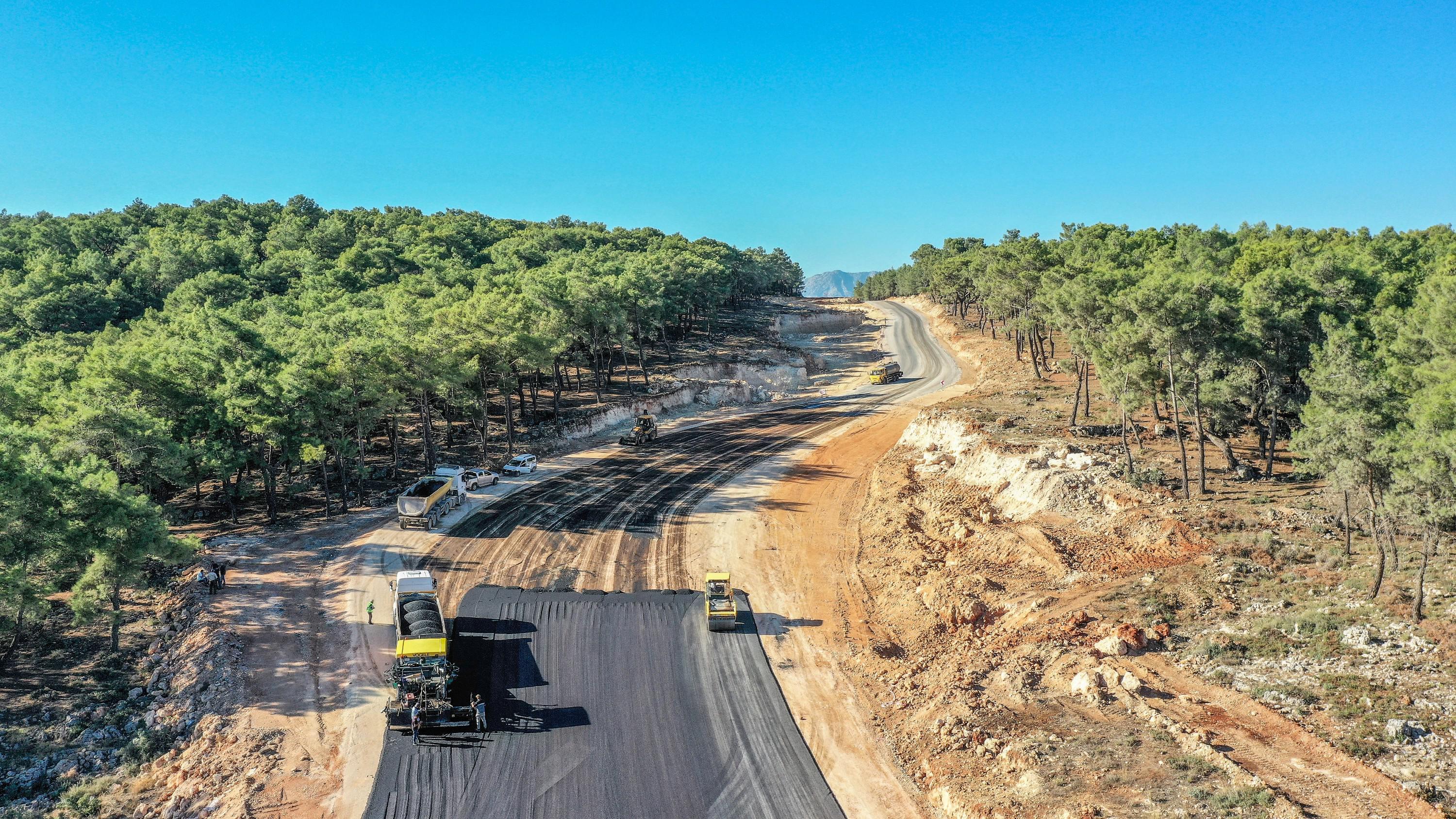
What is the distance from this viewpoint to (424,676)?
22031mm

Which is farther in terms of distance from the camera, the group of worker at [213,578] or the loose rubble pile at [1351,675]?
the group of worker at [213,578]

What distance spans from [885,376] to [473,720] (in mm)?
65947

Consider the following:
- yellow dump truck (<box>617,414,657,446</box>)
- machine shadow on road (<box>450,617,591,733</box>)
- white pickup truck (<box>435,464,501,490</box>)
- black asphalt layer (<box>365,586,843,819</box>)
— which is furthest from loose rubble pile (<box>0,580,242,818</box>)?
yellow dump truck (<box>617,414,657,446</box>)

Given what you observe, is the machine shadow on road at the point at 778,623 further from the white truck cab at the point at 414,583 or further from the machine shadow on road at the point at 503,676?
the white truck cab at the point at 414,583

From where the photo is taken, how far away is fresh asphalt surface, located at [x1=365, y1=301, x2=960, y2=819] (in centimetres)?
1889

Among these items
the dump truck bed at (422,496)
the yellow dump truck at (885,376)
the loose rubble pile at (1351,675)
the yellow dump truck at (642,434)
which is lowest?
the loose rubble pile at (1351,675)

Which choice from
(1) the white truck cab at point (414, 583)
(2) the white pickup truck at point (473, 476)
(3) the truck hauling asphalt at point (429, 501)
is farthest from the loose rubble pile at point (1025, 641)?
(2) the white pickup truck at point (473, 476)

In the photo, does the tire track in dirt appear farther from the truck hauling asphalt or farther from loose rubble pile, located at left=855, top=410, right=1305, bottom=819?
the truck hauling asphalt

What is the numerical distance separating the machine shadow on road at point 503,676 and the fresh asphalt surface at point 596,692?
58 millimetres

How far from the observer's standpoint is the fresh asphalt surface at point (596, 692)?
18.9 meters

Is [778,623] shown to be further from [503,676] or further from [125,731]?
[125,731]

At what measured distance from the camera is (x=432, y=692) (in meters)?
21.7

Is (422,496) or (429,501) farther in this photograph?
(422,496)

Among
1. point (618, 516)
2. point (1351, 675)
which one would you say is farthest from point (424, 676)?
point (1351, 675)
